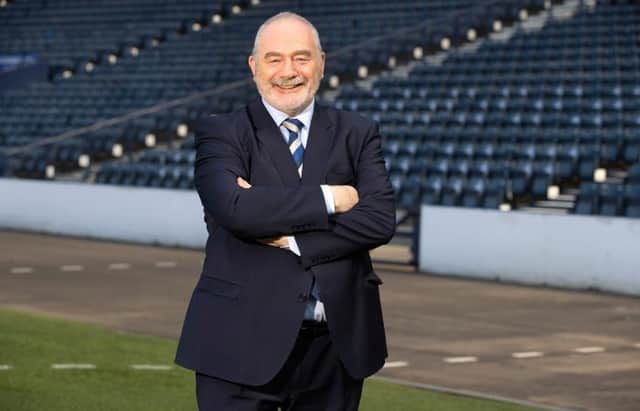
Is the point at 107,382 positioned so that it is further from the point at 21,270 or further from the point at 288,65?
the point at 21,270

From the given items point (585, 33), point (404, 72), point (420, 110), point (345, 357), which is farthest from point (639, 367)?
point (404, 72)

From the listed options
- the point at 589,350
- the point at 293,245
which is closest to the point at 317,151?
the point at 293,245

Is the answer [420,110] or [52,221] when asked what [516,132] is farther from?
[52,221]

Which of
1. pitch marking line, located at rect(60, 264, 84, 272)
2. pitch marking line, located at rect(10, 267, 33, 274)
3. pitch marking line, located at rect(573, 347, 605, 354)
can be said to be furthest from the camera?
pitch marking line, located at rect(60, 264, 84, 272)

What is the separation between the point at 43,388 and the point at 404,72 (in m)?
21.3

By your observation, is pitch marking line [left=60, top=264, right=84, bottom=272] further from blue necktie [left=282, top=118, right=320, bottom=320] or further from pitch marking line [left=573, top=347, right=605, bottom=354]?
blue necktie [left=282, top=118, right=320, bottom=320]

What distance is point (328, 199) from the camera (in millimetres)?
4133

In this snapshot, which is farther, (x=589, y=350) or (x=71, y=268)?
(x=71, y=268)

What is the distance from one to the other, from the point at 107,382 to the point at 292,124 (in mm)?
5899

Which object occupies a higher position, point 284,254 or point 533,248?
point 284,254

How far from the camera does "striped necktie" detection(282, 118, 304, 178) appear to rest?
420 centimetres

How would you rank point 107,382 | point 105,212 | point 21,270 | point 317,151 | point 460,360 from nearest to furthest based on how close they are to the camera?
1. point 317,151
2. point 107,382
3. point 460,360
4. point 21,270
5. point 105,212

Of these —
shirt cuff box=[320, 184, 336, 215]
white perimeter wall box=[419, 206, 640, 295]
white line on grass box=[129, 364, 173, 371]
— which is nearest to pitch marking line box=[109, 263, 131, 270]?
white perimeter wall box=[419, 206, 640, 295]

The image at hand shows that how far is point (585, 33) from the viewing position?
27.5 m
